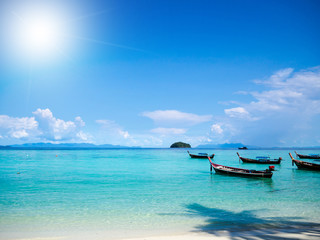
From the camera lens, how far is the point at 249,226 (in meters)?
11.7

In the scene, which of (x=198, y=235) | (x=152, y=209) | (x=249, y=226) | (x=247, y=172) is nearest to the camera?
(x=198, y=235)

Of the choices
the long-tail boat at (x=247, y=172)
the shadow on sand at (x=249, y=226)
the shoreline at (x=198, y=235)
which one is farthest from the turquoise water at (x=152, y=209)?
the long-tail boat at (x=247, y=172)

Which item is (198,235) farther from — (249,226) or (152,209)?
(152,209)

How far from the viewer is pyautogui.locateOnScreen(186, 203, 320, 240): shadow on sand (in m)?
9.09

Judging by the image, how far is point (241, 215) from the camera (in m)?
14.0

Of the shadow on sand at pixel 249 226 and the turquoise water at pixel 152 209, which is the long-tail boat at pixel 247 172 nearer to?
the turquoise water at pixel 152 209

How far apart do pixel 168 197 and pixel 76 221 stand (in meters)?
Answer: 8.42

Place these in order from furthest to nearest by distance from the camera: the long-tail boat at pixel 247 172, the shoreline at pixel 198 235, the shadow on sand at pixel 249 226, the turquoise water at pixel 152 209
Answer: the long-tail boat at pixel 247 172
the turquoise water at pixel 152 209
the shadow on sand at pixel 249 226
the shoreline at pixel 198 235

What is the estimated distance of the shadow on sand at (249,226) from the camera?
9.09m

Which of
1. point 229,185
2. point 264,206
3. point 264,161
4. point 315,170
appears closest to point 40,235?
point 264,206

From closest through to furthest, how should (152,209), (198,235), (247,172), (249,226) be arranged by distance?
1. (198,235)
2. (249,226)
3. (152,209)
4. (247,172)

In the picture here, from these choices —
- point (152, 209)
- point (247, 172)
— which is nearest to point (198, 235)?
point (152, 209)

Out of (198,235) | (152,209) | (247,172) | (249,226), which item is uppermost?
(247,172)

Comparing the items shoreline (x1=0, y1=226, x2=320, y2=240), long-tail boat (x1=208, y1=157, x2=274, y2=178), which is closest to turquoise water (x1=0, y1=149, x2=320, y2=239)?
shoreline (x1=0, y1=226, x2=320, y2=240)
